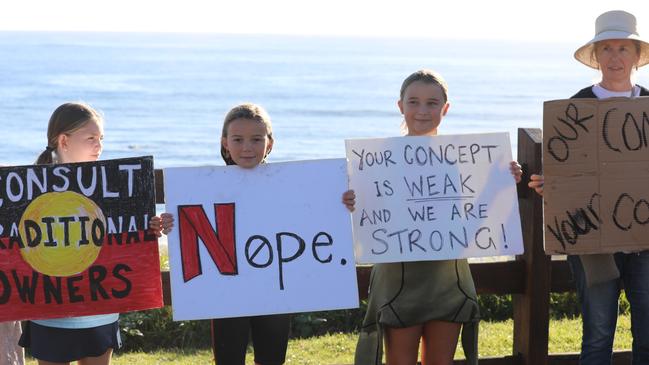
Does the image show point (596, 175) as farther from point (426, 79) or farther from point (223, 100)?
point (223, 100)

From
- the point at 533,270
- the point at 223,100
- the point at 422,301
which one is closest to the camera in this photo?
the point at 422,301

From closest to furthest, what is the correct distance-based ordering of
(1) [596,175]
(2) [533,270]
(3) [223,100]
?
(1) [596,175] < (2) [533,270] < (3) [223,100]

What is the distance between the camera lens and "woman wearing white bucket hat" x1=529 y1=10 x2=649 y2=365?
15.6 ft

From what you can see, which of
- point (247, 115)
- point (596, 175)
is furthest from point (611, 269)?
point (247, 115)

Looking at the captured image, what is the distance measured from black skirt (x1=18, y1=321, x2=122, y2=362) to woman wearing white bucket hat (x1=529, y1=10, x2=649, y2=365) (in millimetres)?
2227

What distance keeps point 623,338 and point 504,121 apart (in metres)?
44.5

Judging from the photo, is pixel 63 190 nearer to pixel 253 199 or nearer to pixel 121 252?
pixel 121 252

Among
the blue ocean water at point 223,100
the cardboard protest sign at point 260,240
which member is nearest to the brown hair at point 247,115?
the cardboard protest sign at point 260,240

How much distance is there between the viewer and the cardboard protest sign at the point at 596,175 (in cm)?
473

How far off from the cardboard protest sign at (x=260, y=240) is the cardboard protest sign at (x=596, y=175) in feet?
3.41

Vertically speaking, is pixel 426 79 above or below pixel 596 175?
above

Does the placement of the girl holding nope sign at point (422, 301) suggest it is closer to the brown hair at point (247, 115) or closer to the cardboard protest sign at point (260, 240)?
the cardboard protest sign at point (260, 240)

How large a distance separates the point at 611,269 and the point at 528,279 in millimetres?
664

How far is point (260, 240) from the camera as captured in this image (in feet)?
15.3
